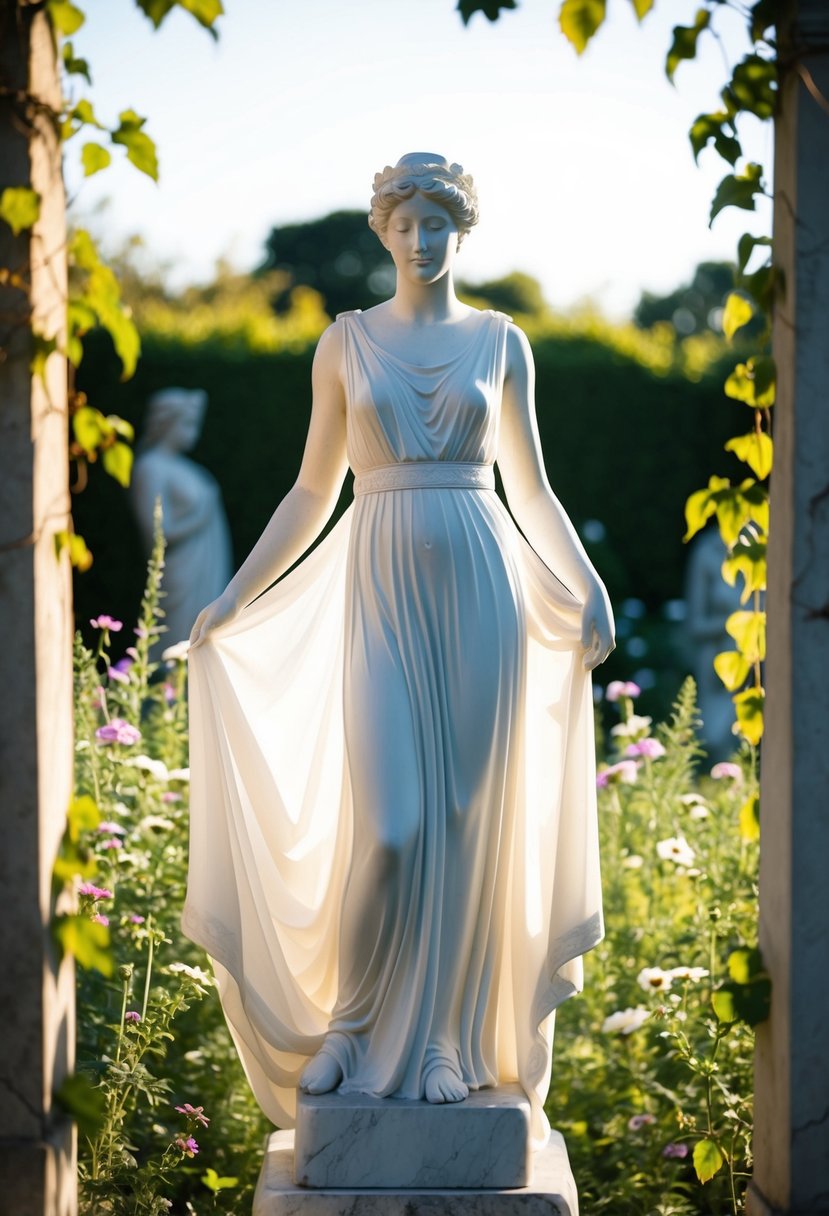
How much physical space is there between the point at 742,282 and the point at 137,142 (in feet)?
4.04

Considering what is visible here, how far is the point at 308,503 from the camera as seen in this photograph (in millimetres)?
3754

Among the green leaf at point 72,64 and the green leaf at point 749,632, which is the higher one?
the green leaf at point 72,64

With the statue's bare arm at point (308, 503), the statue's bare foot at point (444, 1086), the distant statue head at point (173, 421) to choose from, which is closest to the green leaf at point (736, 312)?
the statue's bare arm at point (308, 503)

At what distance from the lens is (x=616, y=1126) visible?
437 centimetres

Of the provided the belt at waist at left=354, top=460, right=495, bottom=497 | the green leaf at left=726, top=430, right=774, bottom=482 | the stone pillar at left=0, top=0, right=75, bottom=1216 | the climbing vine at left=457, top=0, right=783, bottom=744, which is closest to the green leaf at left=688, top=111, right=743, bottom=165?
the climbing vine at left=457, top=0, right=783, bottom=744

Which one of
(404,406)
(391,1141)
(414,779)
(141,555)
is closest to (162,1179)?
(391,1141)

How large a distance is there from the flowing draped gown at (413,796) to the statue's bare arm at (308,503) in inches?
2.1

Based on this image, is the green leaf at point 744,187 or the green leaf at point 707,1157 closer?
the green leaf at point 744,187

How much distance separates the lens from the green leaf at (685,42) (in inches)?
116

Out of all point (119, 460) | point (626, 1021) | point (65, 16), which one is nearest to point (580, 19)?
point (65, 16)

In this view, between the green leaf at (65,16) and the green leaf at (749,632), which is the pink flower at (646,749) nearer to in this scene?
the green leaf at (749,632)

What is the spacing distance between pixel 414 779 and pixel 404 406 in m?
0.86

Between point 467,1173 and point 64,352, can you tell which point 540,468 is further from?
point 467,1173

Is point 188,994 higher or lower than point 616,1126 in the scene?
higher
